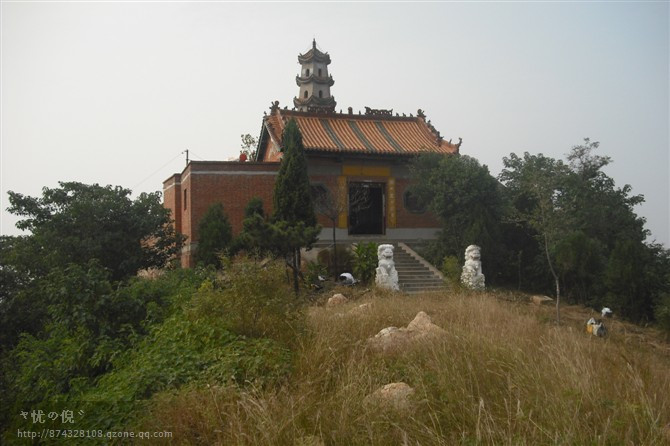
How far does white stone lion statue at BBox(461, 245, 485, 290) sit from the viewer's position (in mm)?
12914

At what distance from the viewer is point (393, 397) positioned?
412 cm

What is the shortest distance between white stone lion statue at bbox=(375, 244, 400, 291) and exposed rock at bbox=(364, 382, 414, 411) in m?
8.14

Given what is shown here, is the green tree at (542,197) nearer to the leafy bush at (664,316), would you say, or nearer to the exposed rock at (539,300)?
the exposed rock at (539,300)

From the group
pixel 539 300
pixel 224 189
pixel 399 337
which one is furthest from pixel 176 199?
pixel 399 337

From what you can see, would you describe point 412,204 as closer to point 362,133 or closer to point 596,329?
point 362,133

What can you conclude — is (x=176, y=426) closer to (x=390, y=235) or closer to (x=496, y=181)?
(x=496, y=181)

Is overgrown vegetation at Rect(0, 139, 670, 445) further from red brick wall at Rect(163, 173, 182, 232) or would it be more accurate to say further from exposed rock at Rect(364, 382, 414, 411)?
red brick wall at Rect(163, 173, 182, 232)

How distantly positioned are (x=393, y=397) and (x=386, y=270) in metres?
8.51

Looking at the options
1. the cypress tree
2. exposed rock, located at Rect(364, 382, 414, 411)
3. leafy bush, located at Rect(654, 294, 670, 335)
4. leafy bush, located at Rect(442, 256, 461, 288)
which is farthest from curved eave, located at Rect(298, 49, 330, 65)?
exposed rock, located at Rect(364, 382, 414, 411)

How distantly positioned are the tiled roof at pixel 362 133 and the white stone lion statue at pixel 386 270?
184 inches

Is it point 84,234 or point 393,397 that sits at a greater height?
point 84,234

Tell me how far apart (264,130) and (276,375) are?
1492cm

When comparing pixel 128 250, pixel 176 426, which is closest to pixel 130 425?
pixel 176 426

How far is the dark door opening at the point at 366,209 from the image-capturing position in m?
17.2
